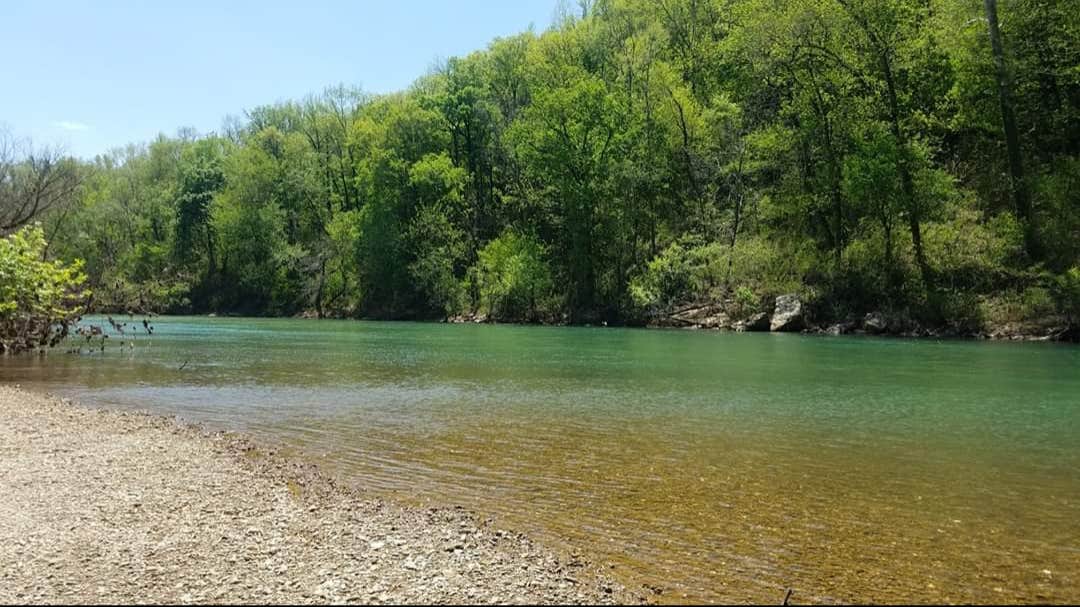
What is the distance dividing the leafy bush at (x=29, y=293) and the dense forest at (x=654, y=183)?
590 centimetres

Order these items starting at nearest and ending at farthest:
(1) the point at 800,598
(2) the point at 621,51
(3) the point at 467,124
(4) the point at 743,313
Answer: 1. (1) the point at 800,598
2. (4) the point at 743,313
3. (2) the point at 621,51
4. (3) the point at 467,124

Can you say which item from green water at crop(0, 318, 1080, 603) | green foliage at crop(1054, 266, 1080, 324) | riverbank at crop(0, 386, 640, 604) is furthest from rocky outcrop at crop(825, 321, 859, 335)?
riverbank at crop(0, 386, 640, 604)

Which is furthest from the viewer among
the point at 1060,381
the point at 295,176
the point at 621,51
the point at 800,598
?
the point at 295,176

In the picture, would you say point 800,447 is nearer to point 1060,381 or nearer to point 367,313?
point 1060,381

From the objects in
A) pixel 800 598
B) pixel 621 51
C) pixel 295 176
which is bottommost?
pixel 800 598

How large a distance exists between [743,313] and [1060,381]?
2790 centimetres

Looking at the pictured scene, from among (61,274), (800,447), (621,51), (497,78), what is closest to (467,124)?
(497,78)

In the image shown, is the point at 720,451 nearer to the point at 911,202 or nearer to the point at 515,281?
the point at 911,202

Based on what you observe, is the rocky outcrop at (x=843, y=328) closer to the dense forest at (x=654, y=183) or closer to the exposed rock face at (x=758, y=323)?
the dense forest at (x=654, y=183)

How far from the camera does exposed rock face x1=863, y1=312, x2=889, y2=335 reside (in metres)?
42.7

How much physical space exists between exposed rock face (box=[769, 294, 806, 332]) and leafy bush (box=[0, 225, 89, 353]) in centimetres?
3748

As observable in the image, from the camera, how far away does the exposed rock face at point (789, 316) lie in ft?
151

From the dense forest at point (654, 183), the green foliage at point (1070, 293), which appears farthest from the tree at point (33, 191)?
the green foliage at point (1070, 293)

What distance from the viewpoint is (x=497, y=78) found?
79000 mm
